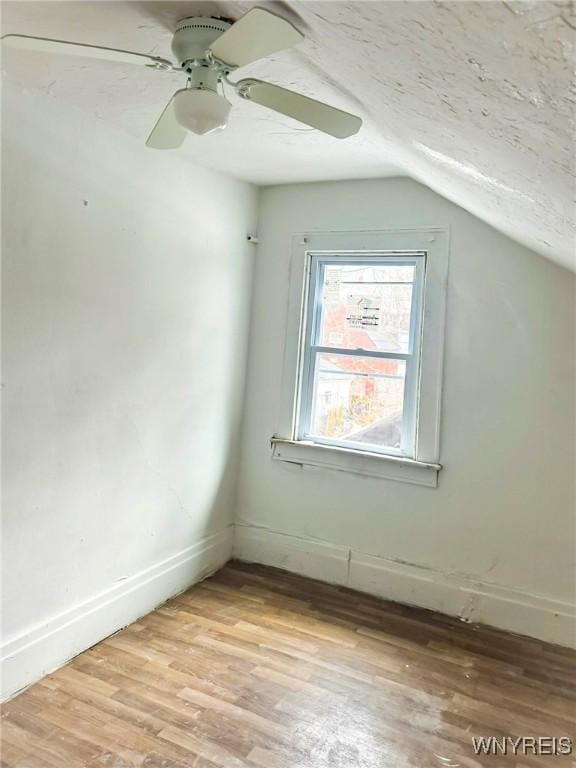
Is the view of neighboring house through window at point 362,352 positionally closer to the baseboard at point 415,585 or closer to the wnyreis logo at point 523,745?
the baseboard at point 415,585

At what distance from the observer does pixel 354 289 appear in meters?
3.17

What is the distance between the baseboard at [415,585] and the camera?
103 inches

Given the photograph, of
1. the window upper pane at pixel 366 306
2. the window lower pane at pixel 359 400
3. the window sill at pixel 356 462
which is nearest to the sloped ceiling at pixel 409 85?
A: the window upper pane at pixel 366 306

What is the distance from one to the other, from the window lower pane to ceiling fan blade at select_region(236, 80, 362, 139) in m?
1.70

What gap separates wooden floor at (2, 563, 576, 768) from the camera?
1.77m

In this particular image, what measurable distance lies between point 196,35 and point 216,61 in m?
0.13

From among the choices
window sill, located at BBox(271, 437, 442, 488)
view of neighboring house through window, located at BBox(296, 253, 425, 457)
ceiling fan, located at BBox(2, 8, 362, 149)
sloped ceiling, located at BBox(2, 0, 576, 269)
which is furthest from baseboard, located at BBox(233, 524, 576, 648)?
ceiling fan, located at BBox(2, 8, 362, 149)

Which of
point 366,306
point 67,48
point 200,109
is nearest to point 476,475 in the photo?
point 366,306

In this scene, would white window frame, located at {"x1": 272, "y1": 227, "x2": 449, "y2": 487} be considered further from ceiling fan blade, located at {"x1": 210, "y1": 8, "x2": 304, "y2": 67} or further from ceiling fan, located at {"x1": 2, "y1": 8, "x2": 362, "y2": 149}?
ceiling fan blade, located at {"x1": 210, "y1": 8, "x2": 304, "y2": 67}

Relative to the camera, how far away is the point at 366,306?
3.13m

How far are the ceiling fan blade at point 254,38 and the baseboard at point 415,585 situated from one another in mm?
2601

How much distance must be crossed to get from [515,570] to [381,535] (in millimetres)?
724

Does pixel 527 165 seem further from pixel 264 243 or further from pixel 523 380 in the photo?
pixel 264 243

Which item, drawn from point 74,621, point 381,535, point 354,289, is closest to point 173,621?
point 74,621
